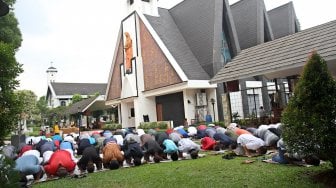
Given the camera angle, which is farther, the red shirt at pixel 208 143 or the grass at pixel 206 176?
the red shirt at pixel 208 143

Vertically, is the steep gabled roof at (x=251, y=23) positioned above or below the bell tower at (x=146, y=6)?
below

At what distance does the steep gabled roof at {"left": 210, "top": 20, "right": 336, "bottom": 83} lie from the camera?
11.5 m

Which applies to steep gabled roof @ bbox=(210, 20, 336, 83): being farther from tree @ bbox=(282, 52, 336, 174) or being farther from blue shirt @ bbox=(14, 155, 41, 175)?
blue shirt @ bbox=(14, 155, 41, 175)

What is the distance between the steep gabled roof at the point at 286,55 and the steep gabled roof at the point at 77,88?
44.6 metres

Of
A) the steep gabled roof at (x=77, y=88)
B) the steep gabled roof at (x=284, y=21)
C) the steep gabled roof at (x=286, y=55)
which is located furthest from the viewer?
the steep gabled roof at (x=77, y=88)

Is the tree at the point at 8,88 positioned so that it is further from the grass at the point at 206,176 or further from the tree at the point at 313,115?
the tree at the point at 313,115

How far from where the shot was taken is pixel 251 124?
14781mm

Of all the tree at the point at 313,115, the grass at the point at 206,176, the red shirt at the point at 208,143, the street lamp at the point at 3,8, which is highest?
the street lamp at the point at 3,8

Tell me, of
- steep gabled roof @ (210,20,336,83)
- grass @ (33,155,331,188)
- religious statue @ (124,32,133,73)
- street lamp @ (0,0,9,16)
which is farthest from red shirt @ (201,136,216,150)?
religious statue @ (124,32,133,73)

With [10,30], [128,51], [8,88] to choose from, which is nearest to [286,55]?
[8,88]

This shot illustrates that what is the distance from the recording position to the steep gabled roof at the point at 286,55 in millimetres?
11547

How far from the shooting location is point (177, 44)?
83.3 ft

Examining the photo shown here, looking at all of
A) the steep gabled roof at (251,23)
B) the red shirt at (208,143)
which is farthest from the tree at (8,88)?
the steep gabled roof at (251,23)

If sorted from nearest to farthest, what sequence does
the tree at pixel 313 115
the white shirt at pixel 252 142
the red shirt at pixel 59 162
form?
the tree at pixel 313 115, the red shirt at pixel 59 162, the white shirt at pixel 252 142
